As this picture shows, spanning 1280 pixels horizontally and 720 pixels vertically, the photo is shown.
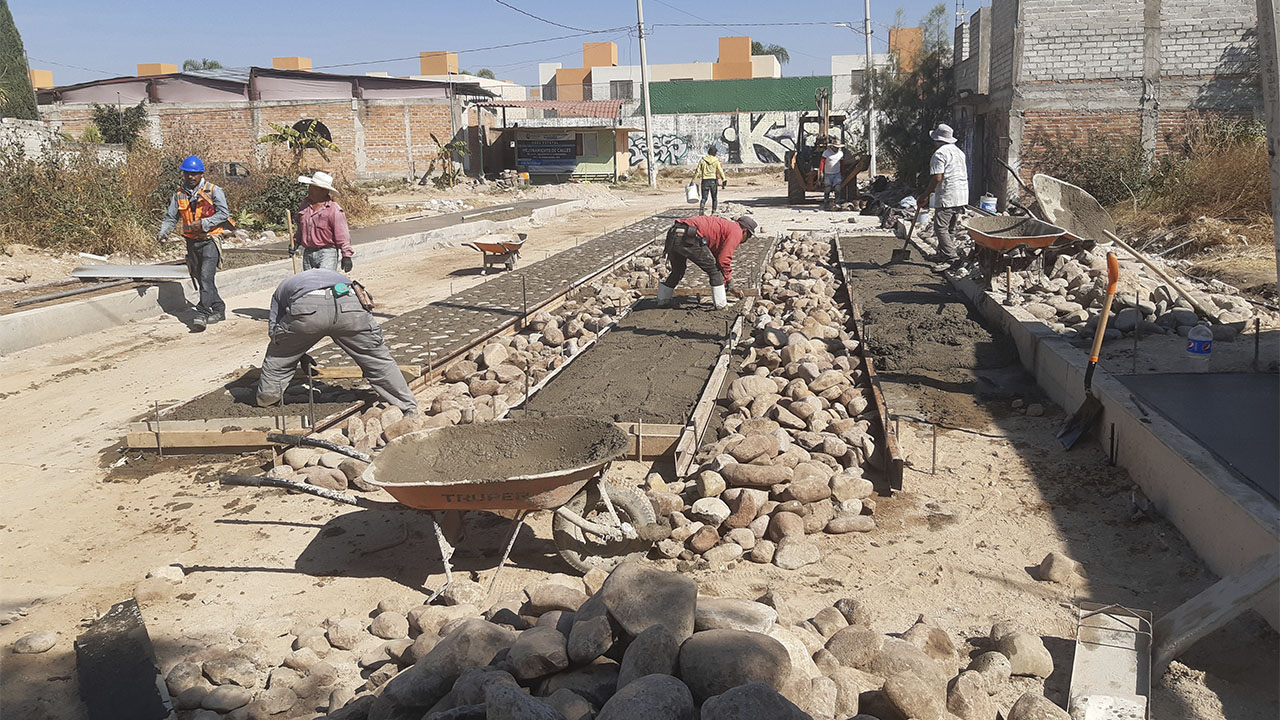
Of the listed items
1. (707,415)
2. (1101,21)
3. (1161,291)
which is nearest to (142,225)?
(707,415)

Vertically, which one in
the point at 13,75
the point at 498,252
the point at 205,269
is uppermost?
the point at 13,75

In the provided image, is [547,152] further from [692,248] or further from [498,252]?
[692,248]

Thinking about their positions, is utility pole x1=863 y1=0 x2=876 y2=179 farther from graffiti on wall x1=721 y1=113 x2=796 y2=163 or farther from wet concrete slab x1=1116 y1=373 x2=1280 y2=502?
wet concrete slab x1=1116 y1=373 x2=1280 y2=502

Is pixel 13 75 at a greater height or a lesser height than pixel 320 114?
greater

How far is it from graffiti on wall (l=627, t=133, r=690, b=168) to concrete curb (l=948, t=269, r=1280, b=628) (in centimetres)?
4019

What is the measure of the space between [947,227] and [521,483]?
893 centimetres

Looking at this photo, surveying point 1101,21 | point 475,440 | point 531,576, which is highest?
point 1101,21

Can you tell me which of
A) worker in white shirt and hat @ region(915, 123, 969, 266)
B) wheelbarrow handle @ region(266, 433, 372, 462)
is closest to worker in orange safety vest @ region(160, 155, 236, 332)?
wheelbarrow handle @ region(266, 433, 372, 462)

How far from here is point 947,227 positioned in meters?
11.8

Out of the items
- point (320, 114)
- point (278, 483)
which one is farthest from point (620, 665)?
point (320, 114)

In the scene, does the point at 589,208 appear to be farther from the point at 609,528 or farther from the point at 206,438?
the point at 609,528

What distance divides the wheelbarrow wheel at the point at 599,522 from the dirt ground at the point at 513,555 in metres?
0.22

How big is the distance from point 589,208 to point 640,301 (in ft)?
58.3

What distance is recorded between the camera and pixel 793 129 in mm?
45406
